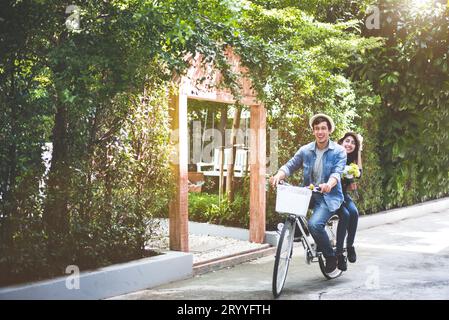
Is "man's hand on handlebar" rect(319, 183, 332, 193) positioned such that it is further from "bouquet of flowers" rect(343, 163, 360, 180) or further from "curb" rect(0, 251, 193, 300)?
"curb" rect(0, 251, 193, 300)

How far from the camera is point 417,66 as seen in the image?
13.8 m

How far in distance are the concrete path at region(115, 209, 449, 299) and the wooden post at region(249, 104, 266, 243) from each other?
2.70ft

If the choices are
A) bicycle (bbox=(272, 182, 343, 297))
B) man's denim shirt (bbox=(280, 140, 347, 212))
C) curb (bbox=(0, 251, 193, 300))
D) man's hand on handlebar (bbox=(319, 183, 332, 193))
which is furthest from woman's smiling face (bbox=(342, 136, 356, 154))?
curb (bbox=(0, 251, 193, 300))

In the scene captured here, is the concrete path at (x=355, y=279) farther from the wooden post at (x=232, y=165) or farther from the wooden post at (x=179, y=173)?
the wooden post at (x=232, y=165)

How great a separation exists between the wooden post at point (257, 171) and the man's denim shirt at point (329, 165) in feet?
10.3

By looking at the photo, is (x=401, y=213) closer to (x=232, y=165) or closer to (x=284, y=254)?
(x=232, y=165)

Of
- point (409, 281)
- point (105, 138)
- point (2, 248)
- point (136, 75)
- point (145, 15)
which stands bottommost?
point (409, 281)

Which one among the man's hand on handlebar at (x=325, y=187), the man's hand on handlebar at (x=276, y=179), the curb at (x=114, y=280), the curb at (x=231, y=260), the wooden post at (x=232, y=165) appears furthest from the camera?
the wooden post at (x=232, y=165)

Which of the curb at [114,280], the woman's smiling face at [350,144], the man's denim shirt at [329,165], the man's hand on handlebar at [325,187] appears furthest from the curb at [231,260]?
the man's hand on handlebar at [325,187]

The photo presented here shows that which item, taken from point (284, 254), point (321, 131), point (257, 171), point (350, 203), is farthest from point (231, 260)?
point (321, 131)

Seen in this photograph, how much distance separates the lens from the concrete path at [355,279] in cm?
701

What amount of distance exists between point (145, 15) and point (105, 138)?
183 cm
